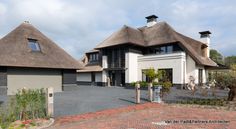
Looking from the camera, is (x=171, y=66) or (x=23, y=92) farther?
(x=171, y=66)

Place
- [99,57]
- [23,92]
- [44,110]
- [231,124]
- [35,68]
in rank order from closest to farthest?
1. [231,124]
2. [23,92]
3. [44,110]
4. [35,68]
5. [99,57]

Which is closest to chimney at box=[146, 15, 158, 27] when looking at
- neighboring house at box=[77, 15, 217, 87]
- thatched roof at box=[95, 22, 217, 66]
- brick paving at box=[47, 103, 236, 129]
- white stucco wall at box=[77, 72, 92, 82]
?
neighboring house at box=[77, 15, 217, 87]

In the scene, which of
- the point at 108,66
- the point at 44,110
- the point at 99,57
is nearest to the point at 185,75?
the point at 108,66

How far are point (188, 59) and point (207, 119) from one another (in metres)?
19.0

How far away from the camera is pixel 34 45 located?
23.9 m

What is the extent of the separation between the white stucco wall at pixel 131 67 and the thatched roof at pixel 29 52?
7.80m

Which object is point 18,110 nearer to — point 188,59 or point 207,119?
point 207,119

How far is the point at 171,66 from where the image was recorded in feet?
90.8

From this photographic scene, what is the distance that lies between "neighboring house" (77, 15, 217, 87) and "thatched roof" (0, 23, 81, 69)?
3716 mm

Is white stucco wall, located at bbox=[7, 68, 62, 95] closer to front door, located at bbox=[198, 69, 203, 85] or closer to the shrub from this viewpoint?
the shrub

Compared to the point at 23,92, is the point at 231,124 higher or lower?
lower

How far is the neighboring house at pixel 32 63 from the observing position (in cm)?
2064

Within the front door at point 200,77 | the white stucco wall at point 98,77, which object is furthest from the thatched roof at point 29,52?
the front door at point 200,77

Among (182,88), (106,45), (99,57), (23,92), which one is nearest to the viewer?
(23,92)
